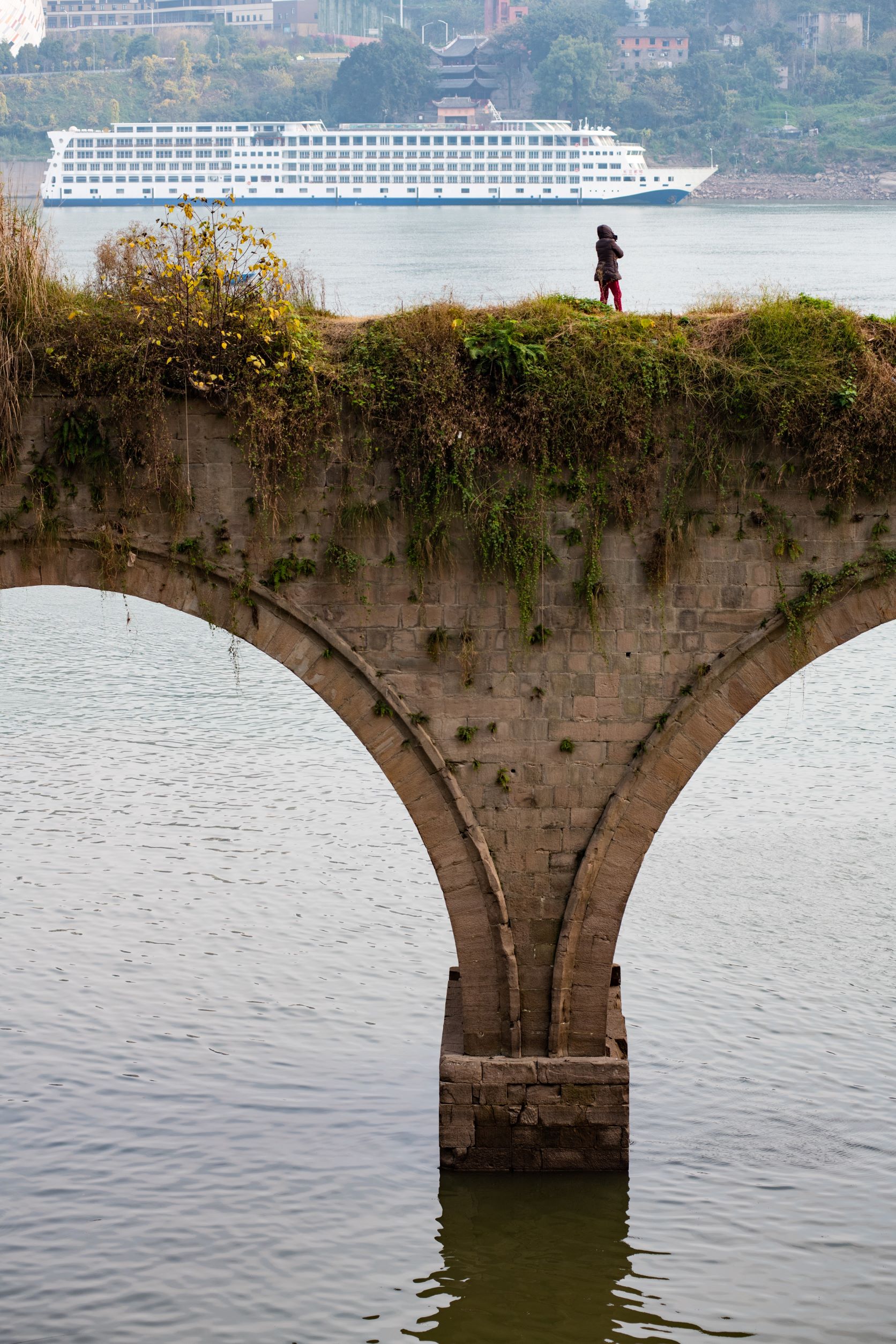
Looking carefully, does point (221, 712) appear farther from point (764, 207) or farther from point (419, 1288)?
point (764, 207)

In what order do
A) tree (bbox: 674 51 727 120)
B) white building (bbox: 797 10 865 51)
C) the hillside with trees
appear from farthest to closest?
tree (bbox: 674 51 727 120) < white building (bbox: 797 10 865 51) < the hillside with trees

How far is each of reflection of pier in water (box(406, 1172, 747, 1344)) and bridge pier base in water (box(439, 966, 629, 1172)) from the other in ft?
0.39

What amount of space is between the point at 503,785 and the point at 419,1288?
9.37ft

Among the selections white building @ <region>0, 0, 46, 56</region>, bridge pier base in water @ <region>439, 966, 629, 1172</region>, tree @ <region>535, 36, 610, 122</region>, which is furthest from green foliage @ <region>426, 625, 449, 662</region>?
white building @ <region>0, 0, 46, 56</region>

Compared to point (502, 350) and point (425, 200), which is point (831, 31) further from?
point (502, 350)

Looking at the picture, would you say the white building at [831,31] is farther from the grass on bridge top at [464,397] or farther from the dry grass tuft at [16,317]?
the dry grass tuft at [16,317]

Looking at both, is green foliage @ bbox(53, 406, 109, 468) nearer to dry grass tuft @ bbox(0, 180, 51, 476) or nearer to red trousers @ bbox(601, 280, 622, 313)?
dry grass tuft @ bbox(0, 180, 51, 476)

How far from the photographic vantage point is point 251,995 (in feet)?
43.4

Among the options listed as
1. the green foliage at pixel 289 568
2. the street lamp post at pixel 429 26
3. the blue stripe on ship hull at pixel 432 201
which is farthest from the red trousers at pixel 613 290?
the street lamp post at pixel 429 26

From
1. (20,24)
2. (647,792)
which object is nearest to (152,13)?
(20,24)

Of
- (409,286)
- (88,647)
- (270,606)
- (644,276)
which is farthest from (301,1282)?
(644,276)

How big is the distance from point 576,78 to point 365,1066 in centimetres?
7621

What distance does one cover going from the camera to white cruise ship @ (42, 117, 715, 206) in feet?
255

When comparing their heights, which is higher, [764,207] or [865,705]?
[764,207]
